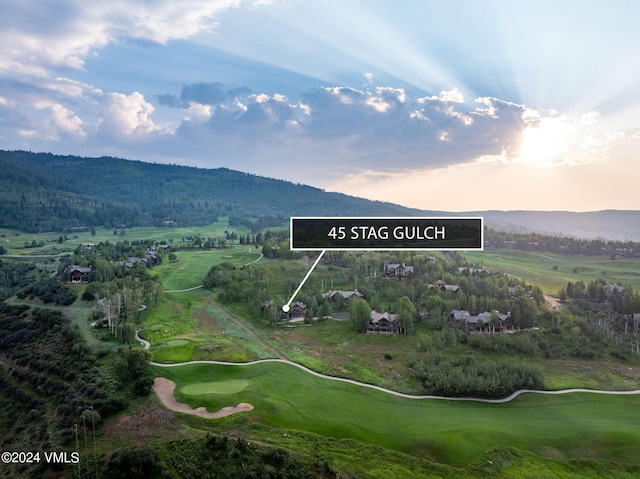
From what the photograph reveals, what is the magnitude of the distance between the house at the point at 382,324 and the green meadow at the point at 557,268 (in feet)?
154

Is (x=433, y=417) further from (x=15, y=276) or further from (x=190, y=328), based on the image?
(x=15, y=276)

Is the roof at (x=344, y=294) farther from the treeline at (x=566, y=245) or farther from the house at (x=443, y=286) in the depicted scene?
the treeline at (x=566, y=245)

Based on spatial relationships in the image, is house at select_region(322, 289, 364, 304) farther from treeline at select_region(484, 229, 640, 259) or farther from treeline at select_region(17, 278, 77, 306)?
treeline at select_region(484, 229, 640, 259)

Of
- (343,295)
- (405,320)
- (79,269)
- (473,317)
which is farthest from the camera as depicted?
(79,269)

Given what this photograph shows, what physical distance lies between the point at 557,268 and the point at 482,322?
69433 millimetres

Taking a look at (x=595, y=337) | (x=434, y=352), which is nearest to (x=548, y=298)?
(x=595, y=337)

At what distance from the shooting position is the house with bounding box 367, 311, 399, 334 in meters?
65.1

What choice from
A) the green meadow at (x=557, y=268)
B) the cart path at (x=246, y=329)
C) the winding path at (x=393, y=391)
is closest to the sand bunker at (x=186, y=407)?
the winding path at (x=393, y=391)

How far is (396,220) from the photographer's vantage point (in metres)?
20.6

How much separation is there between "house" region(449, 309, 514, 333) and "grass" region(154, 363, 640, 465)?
71.9 ft

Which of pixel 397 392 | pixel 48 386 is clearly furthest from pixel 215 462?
pixel 48 386

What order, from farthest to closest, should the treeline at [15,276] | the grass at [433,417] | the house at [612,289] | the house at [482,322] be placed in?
the treeline at [15,276], the house at [612,289], the house at [482,322], the grass at [433,417]

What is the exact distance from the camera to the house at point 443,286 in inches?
3228

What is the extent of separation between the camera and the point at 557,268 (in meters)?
119
